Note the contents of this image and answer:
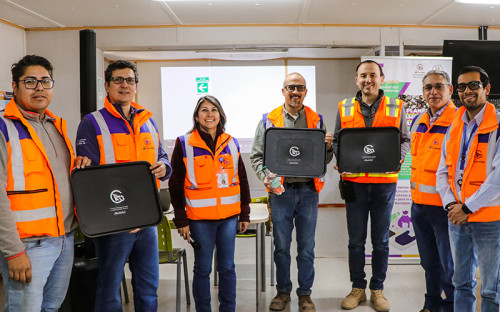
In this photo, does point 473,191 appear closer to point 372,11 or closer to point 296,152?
point 296,152

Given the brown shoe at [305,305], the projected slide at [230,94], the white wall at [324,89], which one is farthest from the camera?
the white wall at [324,89]

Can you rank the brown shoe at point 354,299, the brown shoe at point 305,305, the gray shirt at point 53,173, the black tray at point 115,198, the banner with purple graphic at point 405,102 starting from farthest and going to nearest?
1. the banner with purple graphic at point 405,102
2. the brown shoe at point 354,299
3. the brown shoe at point 305,305
4. the black tray at point 115,198
5. the gray shirt at point 53,173

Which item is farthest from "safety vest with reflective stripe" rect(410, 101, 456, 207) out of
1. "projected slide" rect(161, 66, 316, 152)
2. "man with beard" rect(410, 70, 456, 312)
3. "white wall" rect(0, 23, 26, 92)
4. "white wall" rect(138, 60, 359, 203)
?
"white wall" rect(138, 60, 359, 203)

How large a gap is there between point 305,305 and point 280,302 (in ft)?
0.64

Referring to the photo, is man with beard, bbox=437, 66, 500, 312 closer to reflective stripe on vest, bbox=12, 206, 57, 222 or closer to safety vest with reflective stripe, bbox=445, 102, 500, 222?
safety vest with reflective stripe, bbox=445, 102, 500, 222

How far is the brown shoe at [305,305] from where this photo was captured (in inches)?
121

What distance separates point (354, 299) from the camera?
321 centimetres

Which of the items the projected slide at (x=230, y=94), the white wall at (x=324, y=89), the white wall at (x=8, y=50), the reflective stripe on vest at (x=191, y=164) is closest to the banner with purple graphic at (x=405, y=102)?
the projected slide at (x=230, y=94)

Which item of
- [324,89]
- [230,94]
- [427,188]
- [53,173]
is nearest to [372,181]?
[427,188]

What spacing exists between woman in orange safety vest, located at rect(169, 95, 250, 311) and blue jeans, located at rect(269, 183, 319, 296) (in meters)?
0.45

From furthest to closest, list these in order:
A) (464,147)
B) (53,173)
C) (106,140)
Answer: (464,147) < (106,140) < (53,173)

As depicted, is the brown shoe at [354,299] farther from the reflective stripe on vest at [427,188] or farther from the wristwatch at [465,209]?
the wristwatch at [465,209]

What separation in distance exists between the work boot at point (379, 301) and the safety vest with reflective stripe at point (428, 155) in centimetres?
87

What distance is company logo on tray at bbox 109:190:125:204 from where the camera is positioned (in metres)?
2.03
